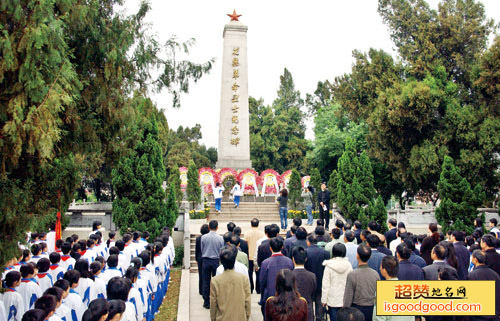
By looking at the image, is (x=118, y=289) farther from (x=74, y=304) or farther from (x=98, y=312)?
(x=74, y=304)

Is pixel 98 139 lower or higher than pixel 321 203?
higher

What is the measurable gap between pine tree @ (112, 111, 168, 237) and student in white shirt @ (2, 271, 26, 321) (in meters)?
7.22

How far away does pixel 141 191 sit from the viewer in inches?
496

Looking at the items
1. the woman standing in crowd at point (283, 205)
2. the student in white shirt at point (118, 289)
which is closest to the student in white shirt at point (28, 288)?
the student in white shirt at point (118, 289)

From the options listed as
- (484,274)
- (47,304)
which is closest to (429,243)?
(484,274)

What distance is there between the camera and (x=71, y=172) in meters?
6.81

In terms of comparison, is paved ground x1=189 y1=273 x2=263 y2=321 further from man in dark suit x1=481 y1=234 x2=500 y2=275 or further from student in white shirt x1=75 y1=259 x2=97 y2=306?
man in dark suit x1=481 y1=234 x2=500 y2=275

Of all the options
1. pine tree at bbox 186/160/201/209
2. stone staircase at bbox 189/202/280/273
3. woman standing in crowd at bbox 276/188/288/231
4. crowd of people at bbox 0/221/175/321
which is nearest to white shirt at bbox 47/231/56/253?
crowd of people at bbox 0/221/175/321

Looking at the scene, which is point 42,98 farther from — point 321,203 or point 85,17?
point 321,203

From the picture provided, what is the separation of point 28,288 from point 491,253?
6.21 meters

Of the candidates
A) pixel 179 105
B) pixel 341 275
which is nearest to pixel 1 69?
pixel 341 275

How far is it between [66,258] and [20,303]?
1.84 meters

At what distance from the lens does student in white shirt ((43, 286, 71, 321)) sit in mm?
4434

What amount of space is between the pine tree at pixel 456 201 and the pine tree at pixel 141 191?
8.99 metres
